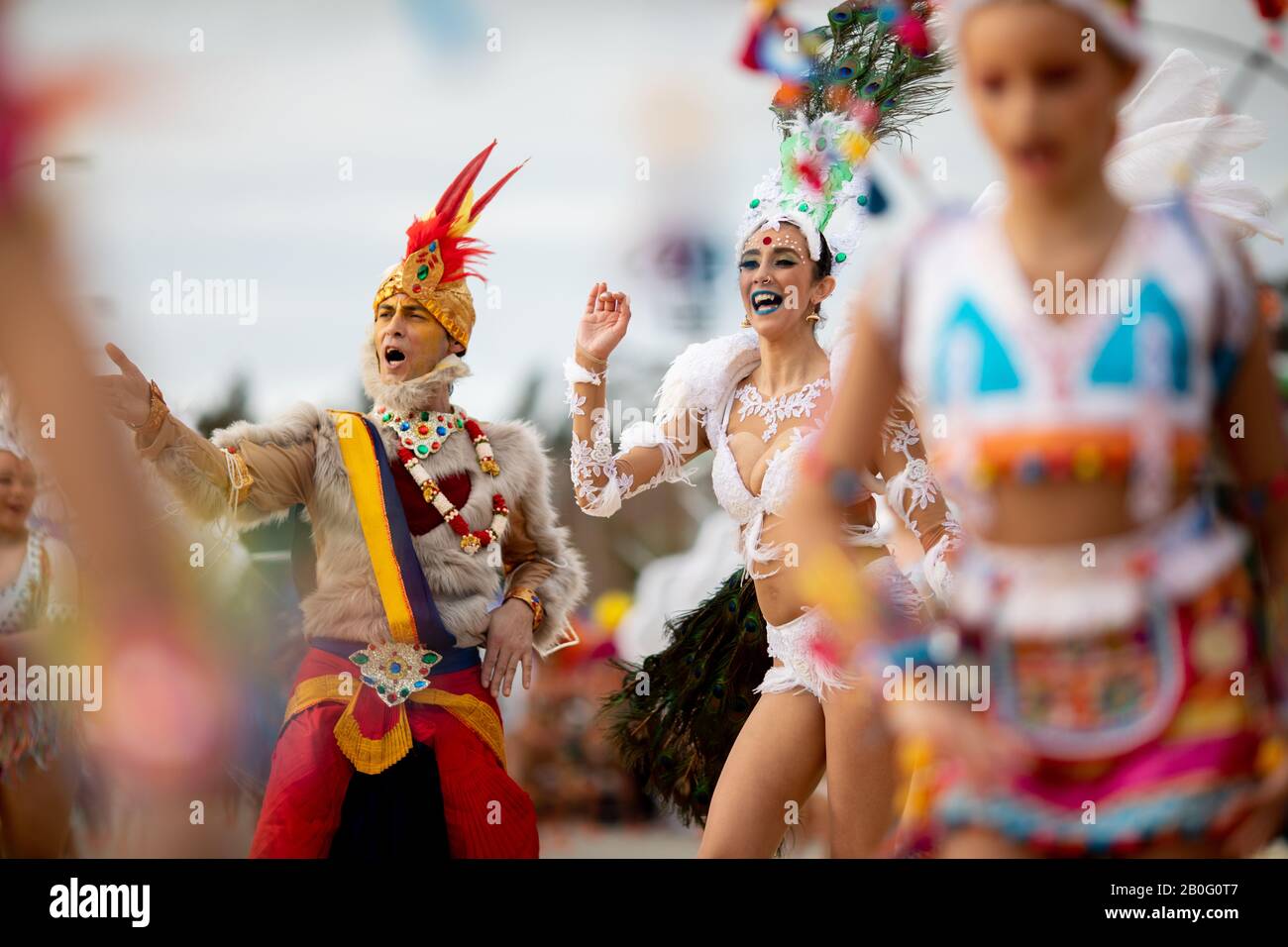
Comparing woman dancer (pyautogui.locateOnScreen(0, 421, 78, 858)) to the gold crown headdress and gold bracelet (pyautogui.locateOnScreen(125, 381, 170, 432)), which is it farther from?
the gold crown headdress

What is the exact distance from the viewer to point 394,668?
11.8ft

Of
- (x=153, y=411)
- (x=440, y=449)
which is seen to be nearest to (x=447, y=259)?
(x=440, y=449)

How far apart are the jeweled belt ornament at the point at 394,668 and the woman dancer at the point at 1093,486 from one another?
1.99 metres

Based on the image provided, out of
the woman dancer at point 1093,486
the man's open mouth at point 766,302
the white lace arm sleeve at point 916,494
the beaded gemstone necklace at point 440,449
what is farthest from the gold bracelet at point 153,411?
the woman dancer at point 1093,486

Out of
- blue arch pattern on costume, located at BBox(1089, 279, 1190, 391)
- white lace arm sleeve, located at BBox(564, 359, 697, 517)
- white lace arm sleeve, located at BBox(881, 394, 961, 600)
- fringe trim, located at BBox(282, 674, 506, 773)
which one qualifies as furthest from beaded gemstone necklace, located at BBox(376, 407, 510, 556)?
blue arch pattern on costume, located at BBox(1089, 279, 1190, 391)

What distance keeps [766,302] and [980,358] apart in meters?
1.85

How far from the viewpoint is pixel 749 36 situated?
3664 millimetres

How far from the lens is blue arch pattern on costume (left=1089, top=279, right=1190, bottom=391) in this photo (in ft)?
5.81

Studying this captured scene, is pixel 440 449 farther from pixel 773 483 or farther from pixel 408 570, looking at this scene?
pixel 773 483

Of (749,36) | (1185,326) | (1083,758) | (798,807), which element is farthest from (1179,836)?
(749,36)

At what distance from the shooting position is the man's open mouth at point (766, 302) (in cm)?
365

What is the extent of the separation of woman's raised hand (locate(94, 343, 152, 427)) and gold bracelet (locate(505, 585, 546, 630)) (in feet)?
3.60

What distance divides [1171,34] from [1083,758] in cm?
259
